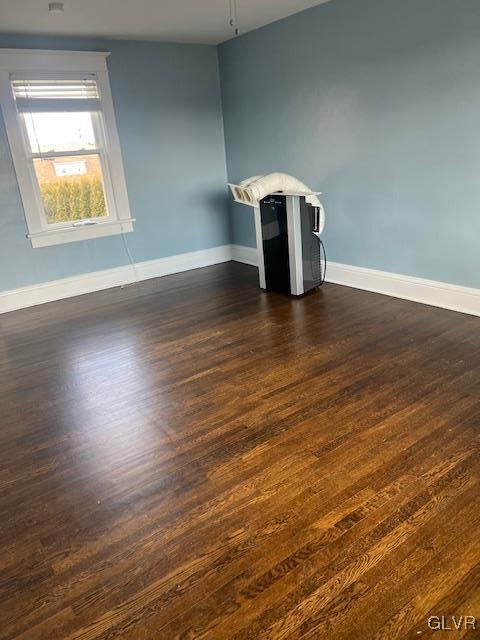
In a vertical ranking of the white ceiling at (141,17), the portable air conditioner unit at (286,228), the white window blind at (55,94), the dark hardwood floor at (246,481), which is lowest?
the dark hardwood floor at (246,481)

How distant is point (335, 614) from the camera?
1480 millimetres

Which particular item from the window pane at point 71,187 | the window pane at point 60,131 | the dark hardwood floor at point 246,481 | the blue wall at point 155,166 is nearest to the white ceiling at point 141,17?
the blue wall at point 155,166

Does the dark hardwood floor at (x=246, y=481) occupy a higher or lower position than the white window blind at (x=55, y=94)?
lower

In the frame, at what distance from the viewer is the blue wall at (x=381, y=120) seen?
341 cm

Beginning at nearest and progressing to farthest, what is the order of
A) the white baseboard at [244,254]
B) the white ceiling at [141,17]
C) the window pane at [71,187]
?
the white ceiling at [141,17]
the window pane at [71,187]
the white baseboard at [244,254]

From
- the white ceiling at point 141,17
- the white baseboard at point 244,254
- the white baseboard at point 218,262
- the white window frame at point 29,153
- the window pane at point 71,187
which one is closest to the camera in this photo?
the white ceiling at point 141,17

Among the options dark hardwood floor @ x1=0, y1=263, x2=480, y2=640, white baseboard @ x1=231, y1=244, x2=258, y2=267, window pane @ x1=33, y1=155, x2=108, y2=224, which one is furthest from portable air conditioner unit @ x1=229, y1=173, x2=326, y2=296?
window pane @ x1=33, y1=155, x2=108, y2=224

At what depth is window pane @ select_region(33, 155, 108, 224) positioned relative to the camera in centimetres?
469

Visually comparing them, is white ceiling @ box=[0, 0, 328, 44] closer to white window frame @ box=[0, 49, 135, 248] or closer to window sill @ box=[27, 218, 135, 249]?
white window frame @ box=[0, 49, 135, 248]

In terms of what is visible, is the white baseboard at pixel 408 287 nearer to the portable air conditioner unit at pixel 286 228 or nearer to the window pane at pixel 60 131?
the portable air conditioner unit at pixel 286 228

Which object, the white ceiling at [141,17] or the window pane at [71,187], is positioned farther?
the window pane at [71,187]

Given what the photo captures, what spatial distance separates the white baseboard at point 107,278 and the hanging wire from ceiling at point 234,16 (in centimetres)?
233

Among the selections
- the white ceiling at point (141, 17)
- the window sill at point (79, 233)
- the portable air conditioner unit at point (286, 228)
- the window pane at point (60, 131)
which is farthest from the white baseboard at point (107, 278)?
the white ceiling at point (141, 17)

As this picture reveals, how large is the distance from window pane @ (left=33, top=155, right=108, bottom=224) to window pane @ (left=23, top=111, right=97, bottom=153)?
11cm
